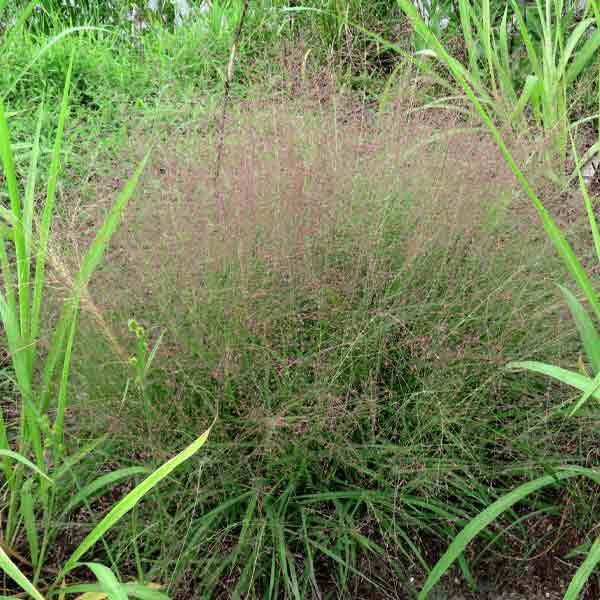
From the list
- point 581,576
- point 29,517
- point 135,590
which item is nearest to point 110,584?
point 135,590

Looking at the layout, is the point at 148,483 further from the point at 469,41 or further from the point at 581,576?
the point at 469,41

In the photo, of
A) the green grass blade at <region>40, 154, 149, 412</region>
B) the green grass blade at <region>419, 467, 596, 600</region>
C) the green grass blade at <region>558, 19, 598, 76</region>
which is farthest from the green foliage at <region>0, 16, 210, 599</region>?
the green grass blade at <region>558, 19, 598, 76</region>

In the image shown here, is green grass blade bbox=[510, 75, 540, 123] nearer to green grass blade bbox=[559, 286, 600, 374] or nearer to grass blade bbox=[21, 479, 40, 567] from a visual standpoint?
green grass blade bbox=[559, 286, 600, 374]

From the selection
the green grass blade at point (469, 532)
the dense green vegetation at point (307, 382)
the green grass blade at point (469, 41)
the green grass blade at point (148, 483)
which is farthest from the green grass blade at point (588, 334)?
the green grass blade at point (469, 41)

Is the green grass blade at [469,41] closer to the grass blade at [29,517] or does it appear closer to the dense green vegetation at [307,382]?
the dense green vegetation at [307,382]

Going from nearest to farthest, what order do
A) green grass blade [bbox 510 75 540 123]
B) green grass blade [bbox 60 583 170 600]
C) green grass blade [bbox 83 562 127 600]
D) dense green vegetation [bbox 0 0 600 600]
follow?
green grass blade [bbox 83 562 127 600]
green grass blade [bbox 60 583 170 600]
dense green vegetation [bbox 0 0 600 600]
green grass blade [bbox 510 75 540 123]

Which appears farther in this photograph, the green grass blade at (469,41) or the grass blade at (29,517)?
the green grass blade at (469,41)

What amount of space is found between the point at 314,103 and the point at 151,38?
2.36 m

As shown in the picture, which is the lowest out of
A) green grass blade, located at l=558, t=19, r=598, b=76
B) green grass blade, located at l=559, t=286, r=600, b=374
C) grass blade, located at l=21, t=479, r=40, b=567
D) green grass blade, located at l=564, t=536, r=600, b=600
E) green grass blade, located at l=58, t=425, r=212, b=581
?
green grass blade, located at l=564, t=536, r=600, b=600

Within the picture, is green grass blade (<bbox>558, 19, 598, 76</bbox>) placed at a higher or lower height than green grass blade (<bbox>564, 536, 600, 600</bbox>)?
higher

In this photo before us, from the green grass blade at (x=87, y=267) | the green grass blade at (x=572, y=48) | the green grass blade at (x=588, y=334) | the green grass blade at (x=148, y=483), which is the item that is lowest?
the green grass blade at (x=148, y=483)

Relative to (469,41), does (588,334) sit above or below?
below

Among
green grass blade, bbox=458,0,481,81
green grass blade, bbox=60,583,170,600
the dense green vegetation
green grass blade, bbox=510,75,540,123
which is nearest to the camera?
green grass blade, bbox=60,583,170,600

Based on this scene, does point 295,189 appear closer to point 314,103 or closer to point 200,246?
point 200,246
